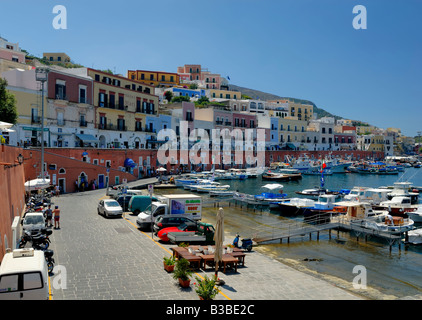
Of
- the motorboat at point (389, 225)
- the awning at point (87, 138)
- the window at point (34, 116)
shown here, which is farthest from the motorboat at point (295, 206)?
the window at point (34, 116)

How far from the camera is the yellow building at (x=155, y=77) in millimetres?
106787

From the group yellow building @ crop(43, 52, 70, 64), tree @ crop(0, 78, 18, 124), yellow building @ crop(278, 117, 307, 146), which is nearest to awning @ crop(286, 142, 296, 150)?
yellow building @ crop(278, 117, 307, 146)

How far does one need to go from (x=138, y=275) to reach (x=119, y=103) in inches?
1705

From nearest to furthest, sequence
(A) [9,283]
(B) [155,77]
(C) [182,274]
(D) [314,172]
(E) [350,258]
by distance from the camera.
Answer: (A) [9,283] → (C) [182,274] → (E) [350,258] → (D) [314,172] → (B) [155,77]

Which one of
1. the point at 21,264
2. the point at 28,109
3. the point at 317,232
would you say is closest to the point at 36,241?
the point at 21,264

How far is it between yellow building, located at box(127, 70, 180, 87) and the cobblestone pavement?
305ft

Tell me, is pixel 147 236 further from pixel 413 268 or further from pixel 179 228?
pixel 413 268

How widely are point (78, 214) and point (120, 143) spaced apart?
29.5 m

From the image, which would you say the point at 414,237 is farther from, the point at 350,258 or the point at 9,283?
the point at 9,283

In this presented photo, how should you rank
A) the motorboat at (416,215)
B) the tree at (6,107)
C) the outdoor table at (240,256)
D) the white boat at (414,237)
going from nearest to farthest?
the outdoor table at (240,256) < the white boat at (414,237) < the motorboat at (416,215) < the tree at (6,107)

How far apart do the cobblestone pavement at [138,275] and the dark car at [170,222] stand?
0.75m

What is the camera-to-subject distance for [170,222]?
63.2 feet

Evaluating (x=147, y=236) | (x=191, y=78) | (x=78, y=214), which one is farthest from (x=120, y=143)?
(x=191, y=78)

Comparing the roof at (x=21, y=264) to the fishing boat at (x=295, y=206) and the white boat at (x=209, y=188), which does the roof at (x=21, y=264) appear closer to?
the fishing boat at (x=295, y=206)
